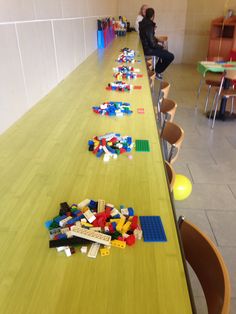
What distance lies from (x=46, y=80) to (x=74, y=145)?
964 mm

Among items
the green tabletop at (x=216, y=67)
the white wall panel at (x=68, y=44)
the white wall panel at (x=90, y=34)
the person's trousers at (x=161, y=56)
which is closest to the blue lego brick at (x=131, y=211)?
the white wall panel at (x=68, y=44)

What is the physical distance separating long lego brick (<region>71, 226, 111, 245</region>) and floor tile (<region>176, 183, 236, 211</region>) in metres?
1.45

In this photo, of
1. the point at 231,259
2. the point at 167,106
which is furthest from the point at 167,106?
the point at 231,259

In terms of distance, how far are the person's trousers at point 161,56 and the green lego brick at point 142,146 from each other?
371 centimetres

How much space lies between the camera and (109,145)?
1380 mm

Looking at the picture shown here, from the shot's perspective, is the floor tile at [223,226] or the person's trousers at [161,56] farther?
the person's trousers at [161,56]

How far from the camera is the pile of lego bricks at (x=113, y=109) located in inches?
73.1

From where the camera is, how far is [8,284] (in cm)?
71

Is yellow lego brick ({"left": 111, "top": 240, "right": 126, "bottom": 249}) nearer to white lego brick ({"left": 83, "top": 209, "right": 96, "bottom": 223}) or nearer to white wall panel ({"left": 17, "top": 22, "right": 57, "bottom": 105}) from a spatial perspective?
white lego brick ({"left": 83, "top": 209, "right": 96, "bottom": 223})

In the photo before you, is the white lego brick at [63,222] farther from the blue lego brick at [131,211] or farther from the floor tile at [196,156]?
the floor tile at [196,156]

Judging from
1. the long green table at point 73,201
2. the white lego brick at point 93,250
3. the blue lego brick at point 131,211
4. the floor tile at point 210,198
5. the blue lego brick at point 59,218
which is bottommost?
the floor tile at point 210,198

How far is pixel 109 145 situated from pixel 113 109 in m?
0.57

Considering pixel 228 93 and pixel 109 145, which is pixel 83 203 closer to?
pixel 109 145

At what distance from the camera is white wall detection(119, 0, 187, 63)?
A: 7.27 m
